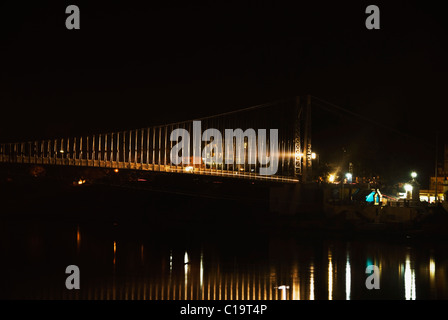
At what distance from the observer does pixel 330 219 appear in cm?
2167

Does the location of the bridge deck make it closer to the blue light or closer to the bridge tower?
the bridge tower

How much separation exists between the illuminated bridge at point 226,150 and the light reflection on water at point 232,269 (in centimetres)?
450

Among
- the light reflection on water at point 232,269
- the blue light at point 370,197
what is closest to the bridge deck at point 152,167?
the blue light at point 370,197

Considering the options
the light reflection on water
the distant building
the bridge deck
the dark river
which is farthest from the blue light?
the light reflection on water

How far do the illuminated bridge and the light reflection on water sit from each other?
450cm

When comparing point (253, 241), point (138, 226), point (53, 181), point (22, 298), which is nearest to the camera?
point (22, 298)

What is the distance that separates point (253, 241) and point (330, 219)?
8.60ft

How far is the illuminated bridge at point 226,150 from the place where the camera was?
24719mm

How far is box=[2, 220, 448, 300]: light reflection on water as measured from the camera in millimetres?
13672

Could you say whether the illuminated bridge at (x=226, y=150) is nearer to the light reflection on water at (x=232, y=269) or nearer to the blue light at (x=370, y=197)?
the blue light at (x=370, y=197)

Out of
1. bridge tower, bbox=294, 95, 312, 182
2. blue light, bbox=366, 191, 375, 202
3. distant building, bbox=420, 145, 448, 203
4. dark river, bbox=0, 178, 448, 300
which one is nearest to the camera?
dark river, bbox=0, 178, 448, 300
